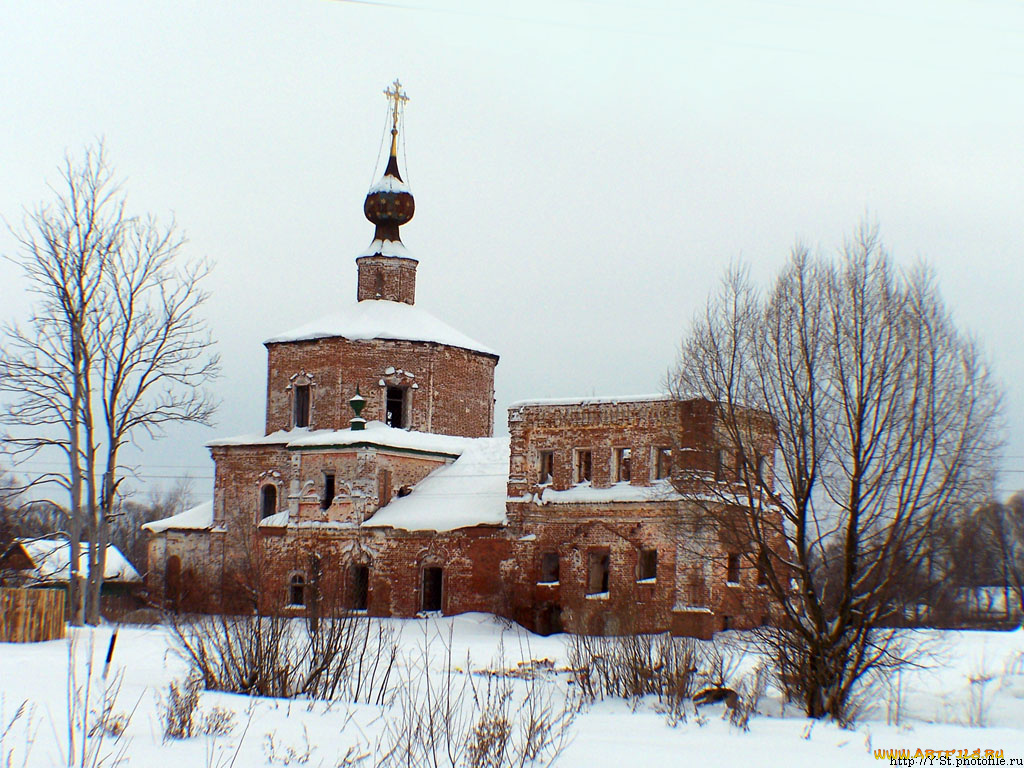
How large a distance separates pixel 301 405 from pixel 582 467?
10975mm

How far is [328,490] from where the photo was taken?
35688mm

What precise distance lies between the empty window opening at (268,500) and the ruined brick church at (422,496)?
0.07 meters

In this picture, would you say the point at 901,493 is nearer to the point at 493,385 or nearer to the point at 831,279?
the point at 831,279

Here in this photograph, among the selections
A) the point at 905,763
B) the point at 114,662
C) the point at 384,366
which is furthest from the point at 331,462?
the point at 905,763

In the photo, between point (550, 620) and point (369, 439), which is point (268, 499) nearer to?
point (369, 439)

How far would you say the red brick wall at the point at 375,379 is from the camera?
37156 mm

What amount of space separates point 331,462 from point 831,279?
21.1 m

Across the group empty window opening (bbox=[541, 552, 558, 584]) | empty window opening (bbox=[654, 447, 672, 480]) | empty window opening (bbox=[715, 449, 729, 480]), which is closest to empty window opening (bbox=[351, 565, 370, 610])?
empty window opening (bbox=[541, 552, 558, 584])

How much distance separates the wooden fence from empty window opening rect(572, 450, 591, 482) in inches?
531

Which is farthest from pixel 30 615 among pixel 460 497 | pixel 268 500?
pixel 268 500

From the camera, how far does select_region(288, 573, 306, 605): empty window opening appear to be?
3481 centimetres

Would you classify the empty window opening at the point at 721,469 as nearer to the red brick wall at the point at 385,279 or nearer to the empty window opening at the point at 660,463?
the empty window opening at the point at 660,463

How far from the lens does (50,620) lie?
74.7 ft

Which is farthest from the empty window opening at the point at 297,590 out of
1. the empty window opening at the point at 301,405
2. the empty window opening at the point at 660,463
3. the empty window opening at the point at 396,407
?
the empty window opening at the point at 660,463
